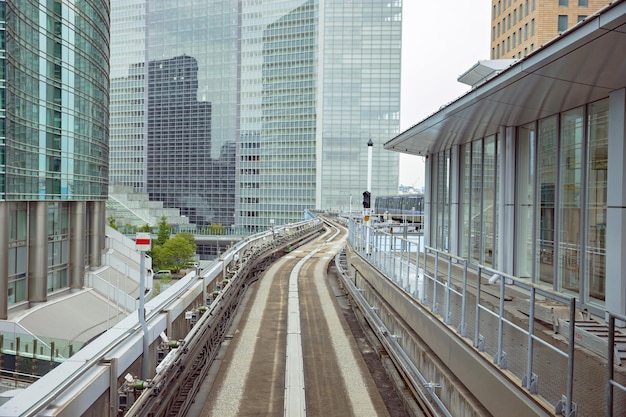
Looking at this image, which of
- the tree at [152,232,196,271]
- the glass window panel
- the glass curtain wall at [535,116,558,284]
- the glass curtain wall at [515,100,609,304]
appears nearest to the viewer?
the glass curtain wall at [515,100,609,304]

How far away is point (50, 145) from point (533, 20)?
40987 mm

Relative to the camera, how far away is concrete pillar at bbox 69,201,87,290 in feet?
107

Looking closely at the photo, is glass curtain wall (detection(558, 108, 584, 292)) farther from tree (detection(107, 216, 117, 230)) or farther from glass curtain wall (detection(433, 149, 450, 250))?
tree (detection(107, 216, 117, 230))

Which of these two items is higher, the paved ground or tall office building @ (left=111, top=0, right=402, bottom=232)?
tall office building @ (left=111, top=0, right=402, bottom=232)

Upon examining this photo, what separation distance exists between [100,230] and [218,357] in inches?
1093

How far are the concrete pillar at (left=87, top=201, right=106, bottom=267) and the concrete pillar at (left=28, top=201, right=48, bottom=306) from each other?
29.6ft

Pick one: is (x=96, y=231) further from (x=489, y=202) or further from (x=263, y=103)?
(x=263, y=103)

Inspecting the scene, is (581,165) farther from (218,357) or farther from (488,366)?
(218,357)

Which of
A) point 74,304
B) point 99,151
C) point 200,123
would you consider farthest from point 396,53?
point 74,304

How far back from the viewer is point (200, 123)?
11794 cm

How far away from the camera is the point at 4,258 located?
24500 mm

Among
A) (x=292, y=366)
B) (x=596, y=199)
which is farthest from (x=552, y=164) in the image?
(x=292, y=366)

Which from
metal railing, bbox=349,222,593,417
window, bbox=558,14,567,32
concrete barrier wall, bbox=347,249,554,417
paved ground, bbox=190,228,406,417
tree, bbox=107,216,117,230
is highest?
window, bbox=558,14,567,32

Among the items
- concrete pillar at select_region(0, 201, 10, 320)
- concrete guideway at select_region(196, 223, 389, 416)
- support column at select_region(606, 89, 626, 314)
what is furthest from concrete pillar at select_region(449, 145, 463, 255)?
concrete pillar at select_region(0, 201, 10, 320)
